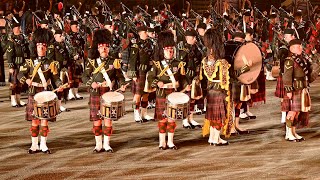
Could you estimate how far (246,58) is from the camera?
29.3 ft

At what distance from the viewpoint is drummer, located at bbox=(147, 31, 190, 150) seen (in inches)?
344

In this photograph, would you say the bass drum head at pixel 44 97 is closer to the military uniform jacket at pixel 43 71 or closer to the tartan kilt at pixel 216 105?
the military uniform jacket at pixel 43 71

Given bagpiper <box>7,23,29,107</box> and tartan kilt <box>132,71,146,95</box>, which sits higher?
bagpiper <box>7,23,29,107</box>

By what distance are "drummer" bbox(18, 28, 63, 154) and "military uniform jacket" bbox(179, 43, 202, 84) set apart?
1.87m

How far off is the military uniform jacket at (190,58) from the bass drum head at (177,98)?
515 millimetres

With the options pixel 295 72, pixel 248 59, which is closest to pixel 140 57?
pixel 248 59

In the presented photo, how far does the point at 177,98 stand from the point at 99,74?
1.04 metres

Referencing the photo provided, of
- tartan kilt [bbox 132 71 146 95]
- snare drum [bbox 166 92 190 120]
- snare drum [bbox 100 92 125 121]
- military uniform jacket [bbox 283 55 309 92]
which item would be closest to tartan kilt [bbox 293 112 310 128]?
military uniform jacket [bbox 283 55 309 92]

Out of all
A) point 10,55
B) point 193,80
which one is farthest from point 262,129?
point 10,55

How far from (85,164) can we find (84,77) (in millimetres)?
1206

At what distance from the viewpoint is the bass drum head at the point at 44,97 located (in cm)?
820

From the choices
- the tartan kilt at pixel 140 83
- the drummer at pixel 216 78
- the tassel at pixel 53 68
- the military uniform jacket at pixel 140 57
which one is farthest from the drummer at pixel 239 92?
the tassel at pixel 53 68

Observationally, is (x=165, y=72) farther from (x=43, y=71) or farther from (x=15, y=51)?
(x=15, y=51)

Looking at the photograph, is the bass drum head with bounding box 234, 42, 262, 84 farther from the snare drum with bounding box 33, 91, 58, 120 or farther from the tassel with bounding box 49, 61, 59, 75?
the snare drum with bounding box 33, 91, 58, 120
